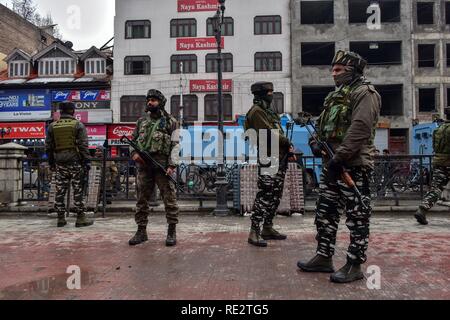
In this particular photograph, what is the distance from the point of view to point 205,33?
30.8 metres

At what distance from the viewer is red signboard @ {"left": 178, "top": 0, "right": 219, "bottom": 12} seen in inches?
1220

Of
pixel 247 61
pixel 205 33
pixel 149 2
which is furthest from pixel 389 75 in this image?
pixel 149 2

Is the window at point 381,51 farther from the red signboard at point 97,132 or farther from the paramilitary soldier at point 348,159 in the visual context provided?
the paramilitary soldier at point 348,159

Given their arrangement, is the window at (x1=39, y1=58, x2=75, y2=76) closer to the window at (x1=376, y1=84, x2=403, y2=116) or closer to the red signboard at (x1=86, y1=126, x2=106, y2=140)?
the red signboard at (x1=86, y1=126, x2=106, y2=140)

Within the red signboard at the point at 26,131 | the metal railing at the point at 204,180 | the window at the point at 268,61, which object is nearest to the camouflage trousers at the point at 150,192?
the metal railing at the point at 204,180

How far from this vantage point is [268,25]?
100 feet

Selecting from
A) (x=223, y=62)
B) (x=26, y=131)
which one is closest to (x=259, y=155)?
(x=223, y=62)

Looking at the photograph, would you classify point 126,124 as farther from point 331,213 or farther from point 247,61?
point 331,213

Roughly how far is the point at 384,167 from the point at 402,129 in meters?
22.6

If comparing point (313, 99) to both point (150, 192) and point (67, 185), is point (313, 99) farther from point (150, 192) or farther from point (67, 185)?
point (150, 192)

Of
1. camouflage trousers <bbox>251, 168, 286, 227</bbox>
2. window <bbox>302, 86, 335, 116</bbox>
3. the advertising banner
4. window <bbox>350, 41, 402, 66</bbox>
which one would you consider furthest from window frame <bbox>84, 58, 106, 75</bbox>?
camouflage trousers <bbox>251, 168, 286, 227</bbox>

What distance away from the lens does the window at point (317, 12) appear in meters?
31.5

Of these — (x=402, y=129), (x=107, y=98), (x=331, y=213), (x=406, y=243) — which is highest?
(x=107, y=98)

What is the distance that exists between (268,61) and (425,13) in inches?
490
